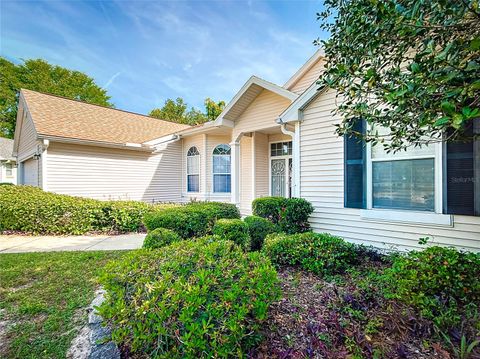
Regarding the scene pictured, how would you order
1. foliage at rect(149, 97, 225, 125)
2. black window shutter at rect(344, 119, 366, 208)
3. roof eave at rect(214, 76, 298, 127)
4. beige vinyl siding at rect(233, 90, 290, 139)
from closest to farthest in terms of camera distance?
1. black window shutter at rect(344, 119, 366, 208)
2. roof eave at rect(214, 76, 298, 127)
3. beige vinyl siding at rect(233, 90, 290, 139)
4. foliage at rect(149, 97, 225, 125)

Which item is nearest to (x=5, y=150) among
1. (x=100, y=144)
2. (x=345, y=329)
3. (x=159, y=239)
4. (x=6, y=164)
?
(x=6, y=164)

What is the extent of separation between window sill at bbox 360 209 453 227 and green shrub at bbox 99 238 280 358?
11.2 ft

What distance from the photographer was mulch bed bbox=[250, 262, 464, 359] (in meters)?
2.06

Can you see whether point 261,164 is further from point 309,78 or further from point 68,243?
point 68,243

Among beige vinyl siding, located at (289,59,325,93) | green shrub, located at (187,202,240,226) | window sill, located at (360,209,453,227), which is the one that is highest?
beige vinyl siding, located at (289,59,325,93)

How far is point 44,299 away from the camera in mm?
3354

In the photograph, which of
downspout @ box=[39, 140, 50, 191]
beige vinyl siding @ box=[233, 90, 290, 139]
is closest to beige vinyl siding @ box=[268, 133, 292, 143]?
beige vinyl siding @ box=[233, 90, 290, 139]

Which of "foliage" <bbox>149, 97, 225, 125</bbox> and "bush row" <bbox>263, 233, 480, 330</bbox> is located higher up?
"foliage" <bbox>149, 97, 225, 125</bbox>

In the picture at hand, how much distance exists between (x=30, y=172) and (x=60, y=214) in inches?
269

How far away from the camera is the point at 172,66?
55.8ft

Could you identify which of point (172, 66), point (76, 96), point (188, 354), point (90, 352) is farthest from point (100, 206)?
point (76, 96)

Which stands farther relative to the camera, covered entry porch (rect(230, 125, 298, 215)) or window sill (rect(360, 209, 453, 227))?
covered entry porch (rect(230, 125, 298, 215))

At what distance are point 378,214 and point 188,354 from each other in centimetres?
453

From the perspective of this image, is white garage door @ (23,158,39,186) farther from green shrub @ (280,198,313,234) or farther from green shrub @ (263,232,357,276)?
green shrub @ (263,232,357,276)
